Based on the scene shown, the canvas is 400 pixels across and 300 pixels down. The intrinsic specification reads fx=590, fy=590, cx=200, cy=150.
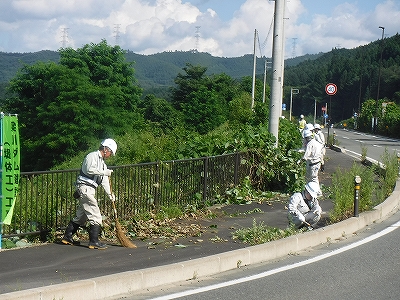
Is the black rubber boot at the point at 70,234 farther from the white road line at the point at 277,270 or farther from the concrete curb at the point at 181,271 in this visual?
the white road line at the point at 277,270

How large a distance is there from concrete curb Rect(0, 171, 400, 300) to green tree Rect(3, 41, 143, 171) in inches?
1795

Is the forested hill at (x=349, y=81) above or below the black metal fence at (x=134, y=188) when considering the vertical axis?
above

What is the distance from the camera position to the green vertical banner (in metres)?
8.73

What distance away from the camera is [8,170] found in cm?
877

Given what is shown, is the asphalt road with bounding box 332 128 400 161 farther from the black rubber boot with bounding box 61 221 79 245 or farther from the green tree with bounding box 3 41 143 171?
the green tree with bounding box 3 41 143 171

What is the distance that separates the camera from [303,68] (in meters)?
196

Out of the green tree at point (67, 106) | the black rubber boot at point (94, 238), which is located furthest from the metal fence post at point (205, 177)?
the green tree at point (67, 106)

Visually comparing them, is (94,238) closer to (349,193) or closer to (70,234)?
(70,234)

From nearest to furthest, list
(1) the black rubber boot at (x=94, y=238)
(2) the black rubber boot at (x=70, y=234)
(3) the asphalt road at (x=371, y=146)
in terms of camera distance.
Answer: (1) the black rubber boot at (x=94, y=238), (2) the black rubber boot at (x=70, y=234), (3) the asphalt road at (x=371, y=146)

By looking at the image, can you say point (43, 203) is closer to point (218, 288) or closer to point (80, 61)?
point (218, 288)

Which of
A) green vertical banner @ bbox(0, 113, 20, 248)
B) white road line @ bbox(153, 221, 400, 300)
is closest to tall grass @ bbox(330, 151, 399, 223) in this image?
white road line @ bbox(153, 221, 400, 300)

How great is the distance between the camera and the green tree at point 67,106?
54.6 metres

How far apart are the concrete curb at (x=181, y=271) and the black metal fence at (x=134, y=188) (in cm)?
320

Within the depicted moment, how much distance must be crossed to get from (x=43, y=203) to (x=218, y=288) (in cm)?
405
